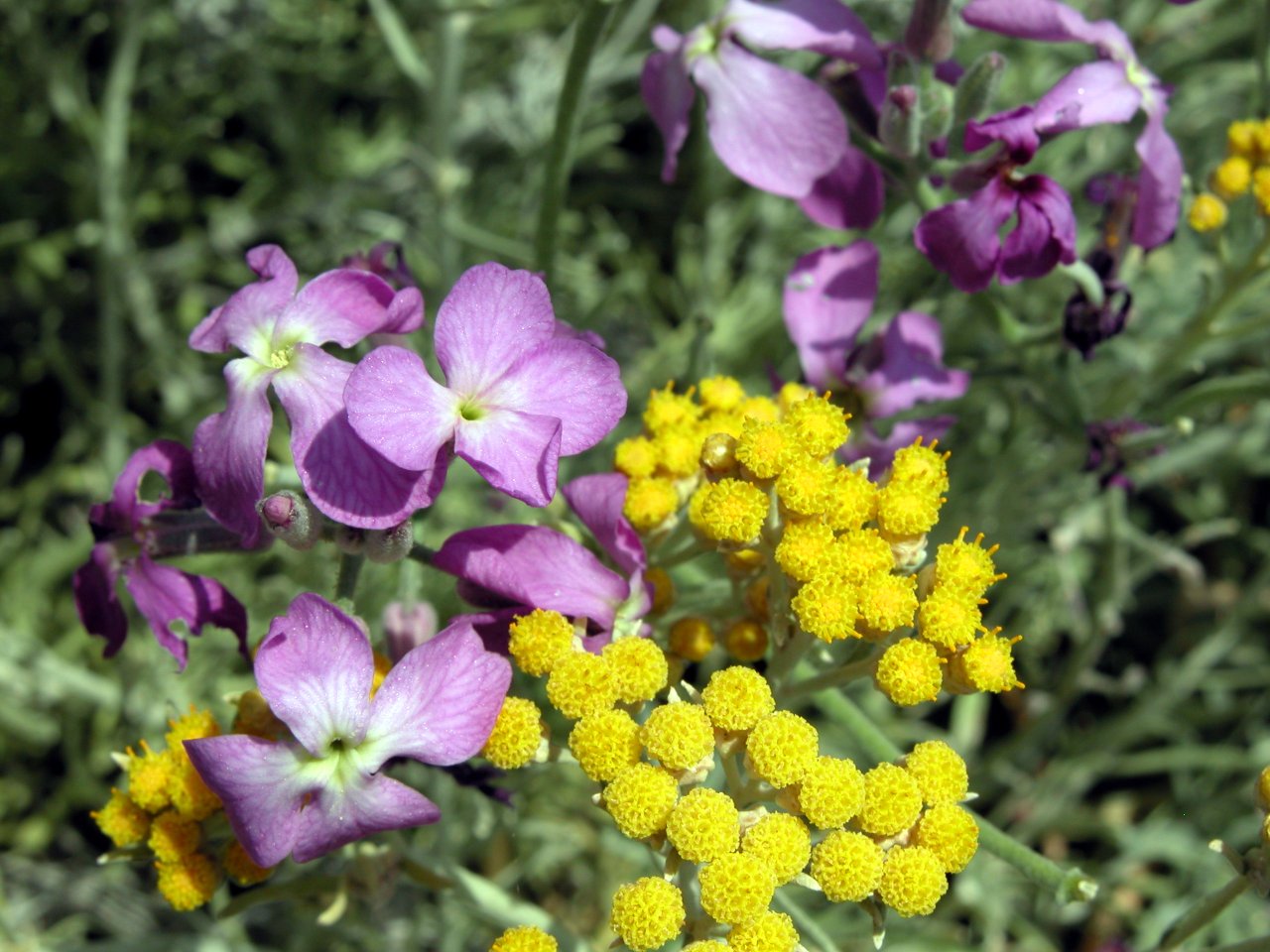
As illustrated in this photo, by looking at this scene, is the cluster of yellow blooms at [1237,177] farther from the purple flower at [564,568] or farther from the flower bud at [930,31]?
the purple flower at [564,568]

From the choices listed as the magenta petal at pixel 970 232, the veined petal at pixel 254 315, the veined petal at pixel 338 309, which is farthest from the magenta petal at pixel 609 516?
the magenta petal at pixel 970 232

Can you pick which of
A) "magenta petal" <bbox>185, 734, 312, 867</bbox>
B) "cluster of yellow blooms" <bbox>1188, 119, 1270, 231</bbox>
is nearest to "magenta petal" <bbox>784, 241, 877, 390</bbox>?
"cluster of yellow blooms" <bbox>1188, 119, 1270, 231</bbox>

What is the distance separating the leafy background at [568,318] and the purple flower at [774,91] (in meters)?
0.58

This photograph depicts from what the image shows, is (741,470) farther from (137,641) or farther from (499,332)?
(137,641)

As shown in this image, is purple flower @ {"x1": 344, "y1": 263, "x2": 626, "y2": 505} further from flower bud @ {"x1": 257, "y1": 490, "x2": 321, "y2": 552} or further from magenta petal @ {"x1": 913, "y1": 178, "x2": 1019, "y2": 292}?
magenta petal @ {"x1": 913, "y1": 178, "x2": 1019, "y2": 292}

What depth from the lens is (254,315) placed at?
5.94 ft

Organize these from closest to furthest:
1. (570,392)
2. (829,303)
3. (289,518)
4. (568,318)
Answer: (289,518) → (570,392) → (829,303) → (568,318)

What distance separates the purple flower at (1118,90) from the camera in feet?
6.85

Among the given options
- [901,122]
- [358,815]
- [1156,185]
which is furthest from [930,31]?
[358,815]

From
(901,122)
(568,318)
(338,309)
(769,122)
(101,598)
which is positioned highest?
(901,122)

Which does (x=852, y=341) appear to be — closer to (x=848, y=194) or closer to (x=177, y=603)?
(x=848, y=194)

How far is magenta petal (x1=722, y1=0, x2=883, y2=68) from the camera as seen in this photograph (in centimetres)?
213

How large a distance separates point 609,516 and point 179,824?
27.7 inches

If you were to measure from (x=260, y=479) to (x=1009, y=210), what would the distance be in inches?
45.5
